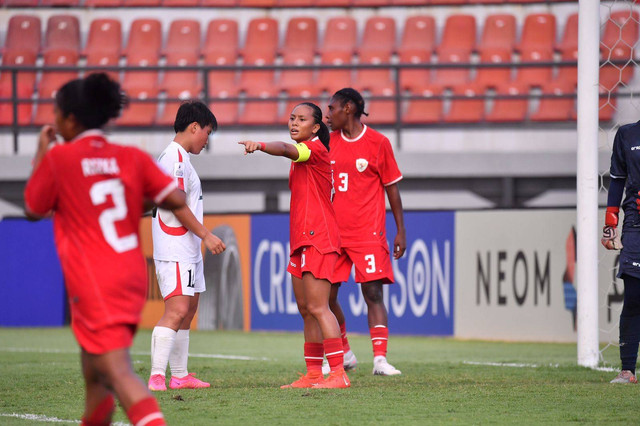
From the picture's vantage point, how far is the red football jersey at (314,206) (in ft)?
21.3

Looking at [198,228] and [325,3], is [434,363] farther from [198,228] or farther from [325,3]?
[325,3]


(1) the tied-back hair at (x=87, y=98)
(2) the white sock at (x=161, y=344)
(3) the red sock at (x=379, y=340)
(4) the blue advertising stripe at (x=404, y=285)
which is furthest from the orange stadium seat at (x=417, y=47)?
(1) the tied-back hair at (x=87, y=98)

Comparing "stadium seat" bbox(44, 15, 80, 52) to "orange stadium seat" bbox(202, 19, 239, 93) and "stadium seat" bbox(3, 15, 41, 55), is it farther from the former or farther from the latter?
"orange stadium seat" bbox(202, 19, 239, 93)

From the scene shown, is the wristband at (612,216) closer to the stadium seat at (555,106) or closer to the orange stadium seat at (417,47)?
the stadium seat at (555,106)

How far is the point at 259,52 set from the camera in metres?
18.3

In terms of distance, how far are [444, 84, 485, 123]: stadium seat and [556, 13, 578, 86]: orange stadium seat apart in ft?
5.18

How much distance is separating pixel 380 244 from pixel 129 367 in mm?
4120

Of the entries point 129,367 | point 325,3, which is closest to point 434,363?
point 129,367

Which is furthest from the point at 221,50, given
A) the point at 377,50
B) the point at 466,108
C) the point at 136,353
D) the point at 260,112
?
the point at 136,353

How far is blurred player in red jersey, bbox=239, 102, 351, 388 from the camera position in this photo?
643cm

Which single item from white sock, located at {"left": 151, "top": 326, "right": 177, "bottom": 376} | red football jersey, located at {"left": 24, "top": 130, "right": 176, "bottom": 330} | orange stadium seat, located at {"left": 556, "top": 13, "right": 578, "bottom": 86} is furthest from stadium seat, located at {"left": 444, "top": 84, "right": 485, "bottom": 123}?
red football jersey, located at {"left": 24, "top": 130, "right": 176, "bottom": 330}

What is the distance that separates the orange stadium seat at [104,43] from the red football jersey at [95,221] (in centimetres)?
1484

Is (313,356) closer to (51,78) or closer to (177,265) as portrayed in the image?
(177,265)

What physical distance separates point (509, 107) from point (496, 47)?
1.60m
